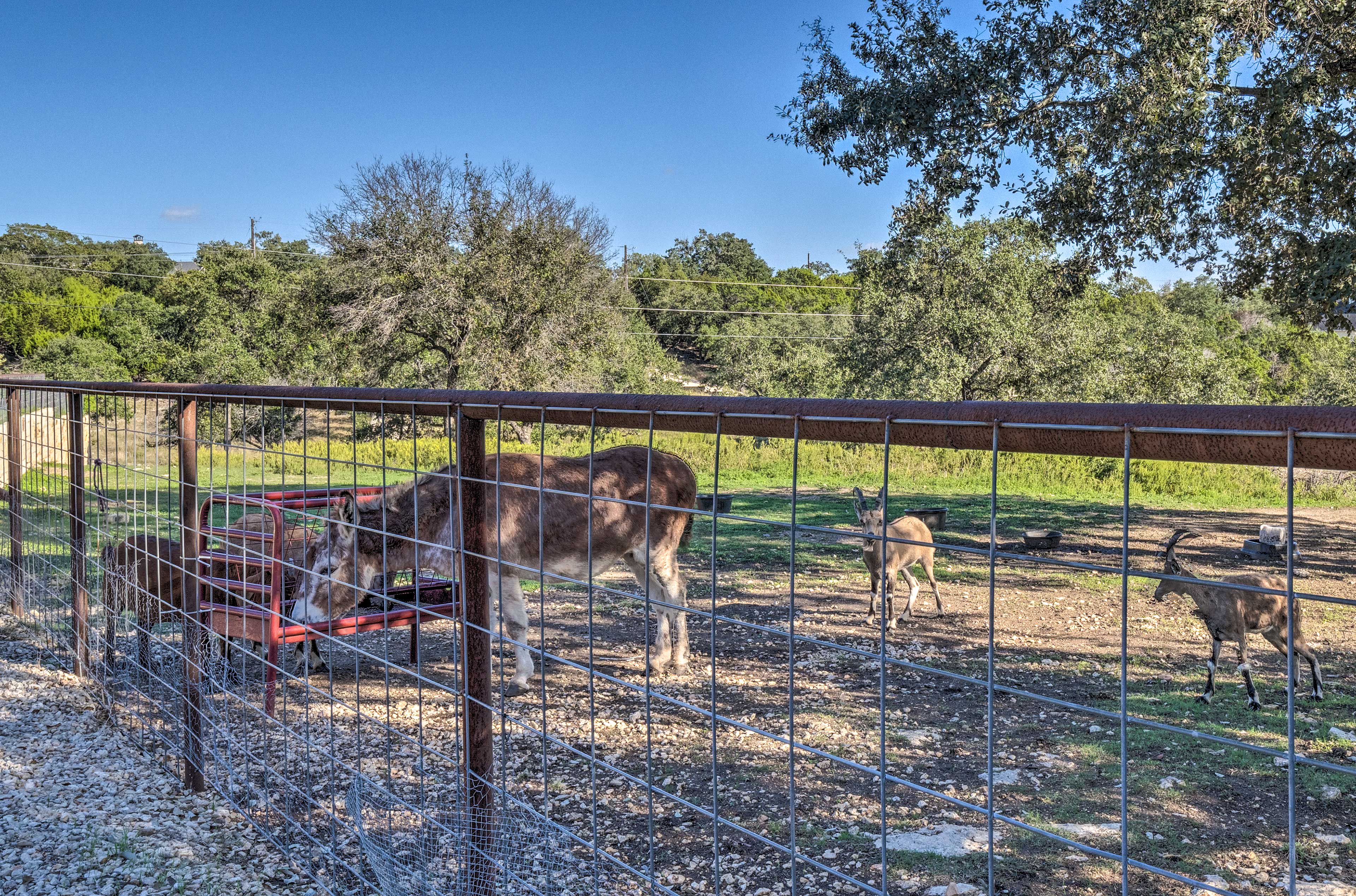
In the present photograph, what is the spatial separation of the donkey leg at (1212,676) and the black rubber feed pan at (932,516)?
596cm

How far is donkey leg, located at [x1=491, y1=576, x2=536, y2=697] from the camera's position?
6.56 m

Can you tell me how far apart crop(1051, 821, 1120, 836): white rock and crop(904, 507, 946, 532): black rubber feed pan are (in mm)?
8340

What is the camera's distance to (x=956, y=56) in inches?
344

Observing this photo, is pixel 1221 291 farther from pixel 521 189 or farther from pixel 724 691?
pixel 521 189

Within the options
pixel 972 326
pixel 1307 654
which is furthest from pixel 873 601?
pixel 972 326

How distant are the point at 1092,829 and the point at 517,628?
3.97 m

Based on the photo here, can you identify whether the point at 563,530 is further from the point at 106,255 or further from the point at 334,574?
the point at 106,255

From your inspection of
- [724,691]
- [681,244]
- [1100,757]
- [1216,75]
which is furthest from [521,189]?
[681,244]

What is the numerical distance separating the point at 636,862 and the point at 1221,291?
9.68 metres

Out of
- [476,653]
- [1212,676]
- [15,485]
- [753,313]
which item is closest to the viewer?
[476,653]

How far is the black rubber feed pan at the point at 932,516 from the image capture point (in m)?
12.7

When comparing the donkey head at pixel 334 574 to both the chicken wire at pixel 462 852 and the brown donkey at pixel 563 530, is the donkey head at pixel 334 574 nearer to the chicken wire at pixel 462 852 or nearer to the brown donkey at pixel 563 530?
the brown donkey at pixel 563 530

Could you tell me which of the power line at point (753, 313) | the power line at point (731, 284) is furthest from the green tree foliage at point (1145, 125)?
the power line at point (731, 284)

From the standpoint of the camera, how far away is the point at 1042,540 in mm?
12164
